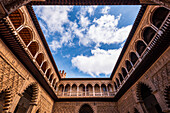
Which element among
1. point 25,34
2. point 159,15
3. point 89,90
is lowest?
point 89,90

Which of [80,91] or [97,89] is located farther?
[97,89]

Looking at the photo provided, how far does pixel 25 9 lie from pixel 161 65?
10.9 m

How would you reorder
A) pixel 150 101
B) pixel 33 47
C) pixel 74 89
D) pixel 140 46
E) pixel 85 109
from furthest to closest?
pixel 74 89 → pixel 85 109 → pixel 150 101 → pixel 33 47 → pixel 140 46

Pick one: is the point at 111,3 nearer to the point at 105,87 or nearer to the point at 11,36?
the point at 11,36

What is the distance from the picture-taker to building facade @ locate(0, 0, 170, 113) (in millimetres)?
5852

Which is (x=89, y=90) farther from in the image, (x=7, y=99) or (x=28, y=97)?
(x=7, y=99)

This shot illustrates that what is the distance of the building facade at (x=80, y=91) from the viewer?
19.2ft

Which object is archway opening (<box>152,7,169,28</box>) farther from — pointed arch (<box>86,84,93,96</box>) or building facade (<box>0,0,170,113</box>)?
pointed arch (<box>86,84,93,96</box>)

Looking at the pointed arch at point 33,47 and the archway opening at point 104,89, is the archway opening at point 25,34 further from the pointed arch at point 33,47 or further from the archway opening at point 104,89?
the archway opening at point 104,89

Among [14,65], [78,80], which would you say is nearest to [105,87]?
[78,80]

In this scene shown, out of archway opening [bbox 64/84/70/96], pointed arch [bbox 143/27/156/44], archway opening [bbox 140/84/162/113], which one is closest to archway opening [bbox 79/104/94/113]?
archway opening [bbox 64/84/70/96]

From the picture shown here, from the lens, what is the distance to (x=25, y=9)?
673 cm

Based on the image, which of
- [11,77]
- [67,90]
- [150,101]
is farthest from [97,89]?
[11,77]

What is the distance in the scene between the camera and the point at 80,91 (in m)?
14.3
